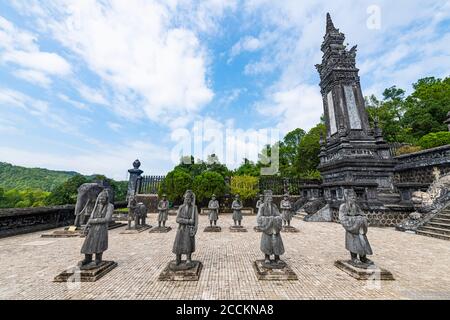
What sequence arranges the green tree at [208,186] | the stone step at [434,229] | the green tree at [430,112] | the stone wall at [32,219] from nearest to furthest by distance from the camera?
the stone step at [434,229] < the stone wall at [32,219] < the green tree at [208,186] < the green tree at [430,112]

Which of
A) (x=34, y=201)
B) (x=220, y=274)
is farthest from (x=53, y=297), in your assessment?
(x=34, y=201)

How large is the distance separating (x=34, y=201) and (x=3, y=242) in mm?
32731

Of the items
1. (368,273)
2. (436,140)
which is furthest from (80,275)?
(436,140)

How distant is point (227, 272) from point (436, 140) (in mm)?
22146

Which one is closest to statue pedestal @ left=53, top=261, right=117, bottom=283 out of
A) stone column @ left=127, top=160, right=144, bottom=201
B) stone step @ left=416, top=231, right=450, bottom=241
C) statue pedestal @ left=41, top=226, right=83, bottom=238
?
statue pedestal @ left=41, top=226, right=83, bottom=238

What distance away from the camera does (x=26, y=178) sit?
46.5 m

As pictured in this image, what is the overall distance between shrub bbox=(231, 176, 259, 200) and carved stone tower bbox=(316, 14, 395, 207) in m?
6.39

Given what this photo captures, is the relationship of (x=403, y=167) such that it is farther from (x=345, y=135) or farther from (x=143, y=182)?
(x=143, y=182)

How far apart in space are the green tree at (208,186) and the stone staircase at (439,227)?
45.1ft

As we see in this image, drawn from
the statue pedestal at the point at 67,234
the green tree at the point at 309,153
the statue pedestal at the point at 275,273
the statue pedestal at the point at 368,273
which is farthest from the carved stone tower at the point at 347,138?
the statue pedestal at the point at 67,234

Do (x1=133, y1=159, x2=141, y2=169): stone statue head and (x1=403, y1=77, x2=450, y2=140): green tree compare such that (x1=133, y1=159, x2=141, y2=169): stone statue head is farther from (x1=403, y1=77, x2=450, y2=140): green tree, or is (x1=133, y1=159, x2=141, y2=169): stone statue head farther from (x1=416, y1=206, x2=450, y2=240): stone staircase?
(x1=403, y1=77, x2=450, y2=140): green tree

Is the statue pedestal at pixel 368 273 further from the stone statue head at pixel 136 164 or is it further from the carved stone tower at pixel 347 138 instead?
the stone statue head at pixel 136 164

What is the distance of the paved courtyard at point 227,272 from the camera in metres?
3.87

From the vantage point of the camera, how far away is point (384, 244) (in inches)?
304
